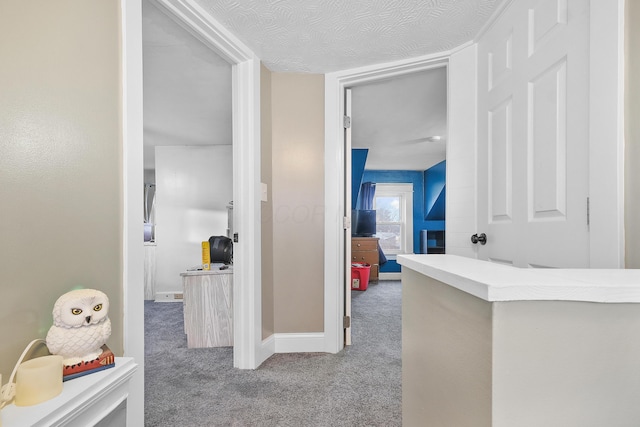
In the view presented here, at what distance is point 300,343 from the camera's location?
2410 millimetres

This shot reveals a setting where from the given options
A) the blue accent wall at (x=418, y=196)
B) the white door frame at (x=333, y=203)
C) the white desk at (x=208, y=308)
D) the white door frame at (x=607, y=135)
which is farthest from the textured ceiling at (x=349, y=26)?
the blue accent wall at (x=418, y=196)

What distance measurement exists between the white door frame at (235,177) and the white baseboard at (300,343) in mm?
115

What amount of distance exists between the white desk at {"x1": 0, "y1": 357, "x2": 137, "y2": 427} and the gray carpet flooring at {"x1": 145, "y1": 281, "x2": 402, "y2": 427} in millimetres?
810

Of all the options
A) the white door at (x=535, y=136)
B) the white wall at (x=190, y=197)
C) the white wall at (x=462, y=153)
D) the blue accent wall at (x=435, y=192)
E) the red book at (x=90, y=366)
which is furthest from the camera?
the blue accent wall at (x=435, y=192)

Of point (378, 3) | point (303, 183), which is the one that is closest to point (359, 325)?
point (303, 183)

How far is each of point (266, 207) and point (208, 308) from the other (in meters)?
1.04

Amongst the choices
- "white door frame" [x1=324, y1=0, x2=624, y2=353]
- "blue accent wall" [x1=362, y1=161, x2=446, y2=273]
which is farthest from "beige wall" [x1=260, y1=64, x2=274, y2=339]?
"blue accent wall" [x1=362, y1=161, x2=446, y2=273]

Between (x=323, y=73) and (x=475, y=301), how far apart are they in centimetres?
219

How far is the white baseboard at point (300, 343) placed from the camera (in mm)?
2400

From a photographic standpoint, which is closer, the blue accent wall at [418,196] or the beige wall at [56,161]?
the beige wall at [56,161]

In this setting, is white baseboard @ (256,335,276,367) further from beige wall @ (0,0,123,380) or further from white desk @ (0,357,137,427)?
white desk @ (0,357,137,427)

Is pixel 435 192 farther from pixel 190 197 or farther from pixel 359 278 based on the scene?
pixel 190 197

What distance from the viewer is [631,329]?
54 centimetres

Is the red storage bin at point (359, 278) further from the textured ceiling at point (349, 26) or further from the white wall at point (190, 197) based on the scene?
the textured ceiling at point (349, 26)
